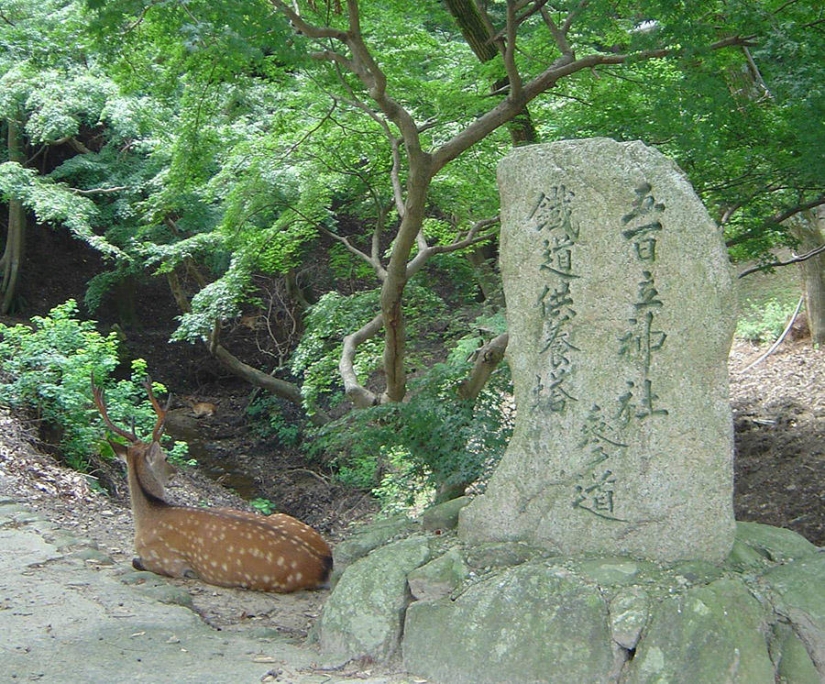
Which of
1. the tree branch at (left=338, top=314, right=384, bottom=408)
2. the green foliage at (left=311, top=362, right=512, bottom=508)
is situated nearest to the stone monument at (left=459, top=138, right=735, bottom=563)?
the green foliage at (left=311, top=362, right=512, bottom=508)

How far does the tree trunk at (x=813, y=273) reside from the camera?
10.7 m

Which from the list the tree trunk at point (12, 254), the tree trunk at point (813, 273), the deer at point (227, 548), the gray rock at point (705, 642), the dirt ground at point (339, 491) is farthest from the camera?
the tree trunk at point (12, 254)

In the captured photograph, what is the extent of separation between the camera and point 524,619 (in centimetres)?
418

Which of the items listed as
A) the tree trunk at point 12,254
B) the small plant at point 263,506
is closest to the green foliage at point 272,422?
the small plant at point 263,506

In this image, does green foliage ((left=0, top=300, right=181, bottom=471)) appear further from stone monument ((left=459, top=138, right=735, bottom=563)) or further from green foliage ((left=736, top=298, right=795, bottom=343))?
green foliage ((left=736, top=298, right=795, bottom=343))

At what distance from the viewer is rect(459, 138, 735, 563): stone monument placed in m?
4.37

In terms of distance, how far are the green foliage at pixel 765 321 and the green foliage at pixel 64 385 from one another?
7.98 m

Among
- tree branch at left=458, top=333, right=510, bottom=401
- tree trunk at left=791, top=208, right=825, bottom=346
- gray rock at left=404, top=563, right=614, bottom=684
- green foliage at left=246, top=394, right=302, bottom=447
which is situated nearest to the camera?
gray rock at left=404, top=563, right=614, bottom=684

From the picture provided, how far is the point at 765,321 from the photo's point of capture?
12.9 metres

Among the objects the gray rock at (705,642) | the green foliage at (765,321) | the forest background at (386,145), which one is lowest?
the gray rock at (705,642)

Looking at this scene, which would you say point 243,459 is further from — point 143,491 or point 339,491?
point 143,491

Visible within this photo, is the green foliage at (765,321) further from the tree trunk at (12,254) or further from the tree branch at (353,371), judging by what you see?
the tree trunk at (12,254)

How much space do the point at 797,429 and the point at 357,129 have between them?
5.23 metres

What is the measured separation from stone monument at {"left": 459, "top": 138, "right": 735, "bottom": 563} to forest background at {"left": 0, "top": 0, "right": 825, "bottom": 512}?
66.6 inches
